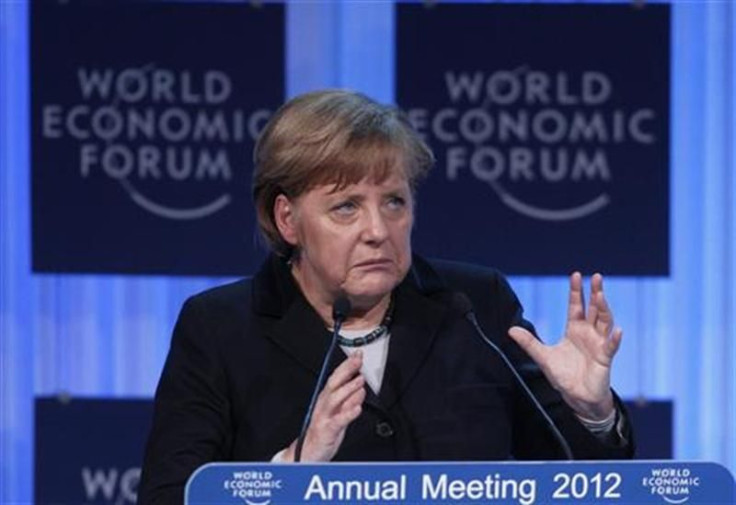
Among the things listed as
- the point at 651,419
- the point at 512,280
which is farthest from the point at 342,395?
the point at 651,419

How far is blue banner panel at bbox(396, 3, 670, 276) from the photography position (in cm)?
403

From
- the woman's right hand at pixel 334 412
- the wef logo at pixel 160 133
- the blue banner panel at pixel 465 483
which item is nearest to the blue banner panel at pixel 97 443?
the wef logo at pixel 160 133

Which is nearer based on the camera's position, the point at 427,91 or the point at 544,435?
the point at 544,435

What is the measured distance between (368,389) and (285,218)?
301 mm

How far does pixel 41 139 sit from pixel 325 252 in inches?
76.4

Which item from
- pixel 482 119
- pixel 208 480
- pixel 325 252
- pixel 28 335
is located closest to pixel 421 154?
pixel 325 252

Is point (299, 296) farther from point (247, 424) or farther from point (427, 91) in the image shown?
point (427, 91)

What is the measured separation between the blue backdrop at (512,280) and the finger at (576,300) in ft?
6.04

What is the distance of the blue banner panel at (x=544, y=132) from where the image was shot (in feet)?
13.2

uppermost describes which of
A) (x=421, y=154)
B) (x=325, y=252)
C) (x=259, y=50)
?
(x=259, y=50)

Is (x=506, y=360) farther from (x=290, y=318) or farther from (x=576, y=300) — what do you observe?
(x=290, y=318)

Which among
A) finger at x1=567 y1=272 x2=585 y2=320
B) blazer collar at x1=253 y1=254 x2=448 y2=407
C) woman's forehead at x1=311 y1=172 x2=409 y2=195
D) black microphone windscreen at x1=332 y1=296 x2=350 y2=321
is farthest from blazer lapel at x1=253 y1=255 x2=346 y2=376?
finger at x1=567 y1=272 x2=585 y2=320

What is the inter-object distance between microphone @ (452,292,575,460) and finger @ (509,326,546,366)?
3 centimetres

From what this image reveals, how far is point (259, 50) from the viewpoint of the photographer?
160 inches
